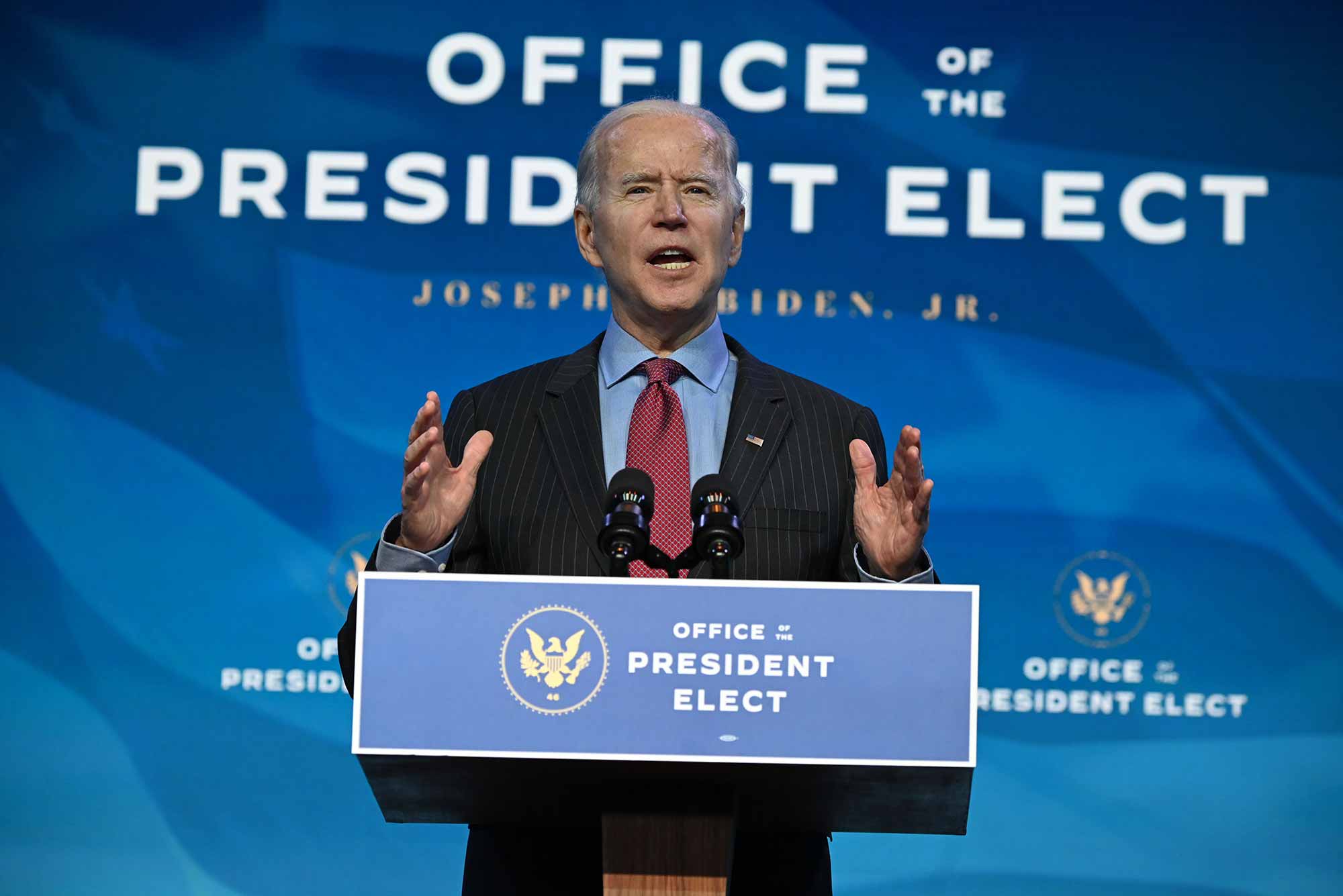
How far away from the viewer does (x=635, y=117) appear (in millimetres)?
2217

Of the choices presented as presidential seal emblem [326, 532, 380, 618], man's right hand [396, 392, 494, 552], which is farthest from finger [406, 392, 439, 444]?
presidential seal emblem [326, 532, 380, 618]

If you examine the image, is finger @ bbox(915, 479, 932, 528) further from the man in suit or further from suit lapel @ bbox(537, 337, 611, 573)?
suit lapel @ bbox(537, 337, 611, 573)

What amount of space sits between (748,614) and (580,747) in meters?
0.20

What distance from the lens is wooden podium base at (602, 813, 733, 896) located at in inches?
57.6

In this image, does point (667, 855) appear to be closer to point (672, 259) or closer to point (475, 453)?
point (475, 453)

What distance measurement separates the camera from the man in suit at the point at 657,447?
5.93 ft

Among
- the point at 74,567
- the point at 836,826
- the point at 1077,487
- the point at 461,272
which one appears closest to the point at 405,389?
the point at 461,272

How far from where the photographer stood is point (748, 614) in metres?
1.41

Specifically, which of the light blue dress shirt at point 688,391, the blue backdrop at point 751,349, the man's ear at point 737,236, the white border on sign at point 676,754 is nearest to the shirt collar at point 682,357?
the light blue dress shirt at point 688,391

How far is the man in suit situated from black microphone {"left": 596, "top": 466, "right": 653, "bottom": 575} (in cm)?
29

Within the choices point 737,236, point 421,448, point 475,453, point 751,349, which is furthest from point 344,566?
point 421,448

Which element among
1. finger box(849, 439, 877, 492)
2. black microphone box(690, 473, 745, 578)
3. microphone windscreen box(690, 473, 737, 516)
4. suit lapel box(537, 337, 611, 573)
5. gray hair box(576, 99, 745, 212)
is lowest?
black microphone box(690, 473, 745, 578)

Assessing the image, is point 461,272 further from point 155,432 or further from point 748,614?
point 748,614

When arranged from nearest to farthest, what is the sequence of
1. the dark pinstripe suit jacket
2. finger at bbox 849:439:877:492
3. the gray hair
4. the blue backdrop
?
finger at bbox 849:439:877:492 < the dark pinstripe suit jacket < the gray hair < the blue backdrop
